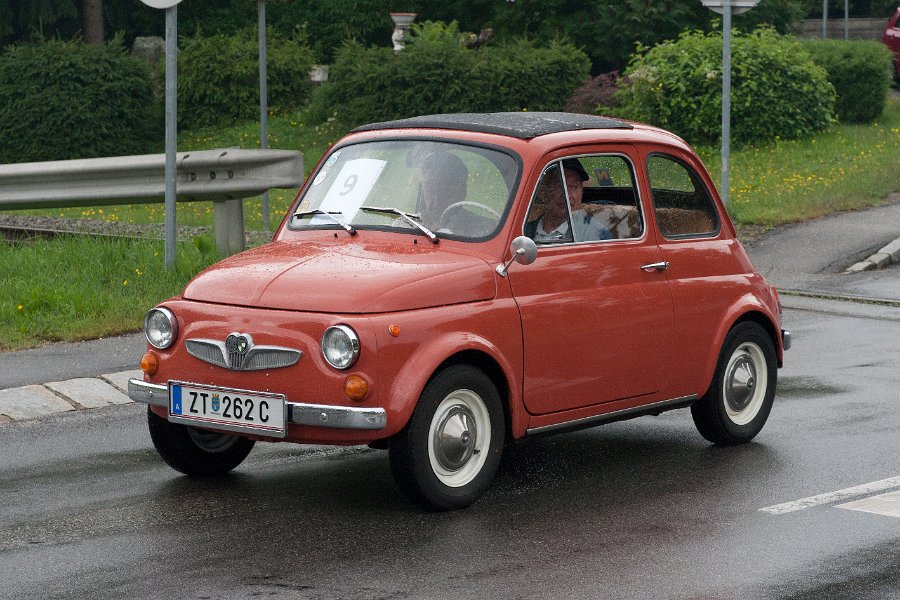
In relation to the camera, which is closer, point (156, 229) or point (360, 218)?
point (360, 218)

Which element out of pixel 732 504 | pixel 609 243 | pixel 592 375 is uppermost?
pixel 609 243

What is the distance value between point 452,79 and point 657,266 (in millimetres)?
21283

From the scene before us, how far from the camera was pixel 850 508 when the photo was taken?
6.79 meters

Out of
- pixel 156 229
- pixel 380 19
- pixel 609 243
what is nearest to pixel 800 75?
pixel 156 229

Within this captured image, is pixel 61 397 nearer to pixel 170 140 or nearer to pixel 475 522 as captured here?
pixel 170 140

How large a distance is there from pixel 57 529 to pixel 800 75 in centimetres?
2087

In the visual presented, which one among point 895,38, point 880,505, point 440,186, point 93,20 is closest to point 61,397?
point 440,186

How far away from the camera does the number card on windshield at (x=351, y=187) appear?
755 centimetres

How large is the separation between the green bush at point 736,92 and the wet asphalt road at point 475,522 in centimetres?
1626

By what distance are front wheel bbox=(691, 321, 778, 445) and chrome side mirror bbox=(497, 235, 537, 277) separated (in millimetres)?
1628

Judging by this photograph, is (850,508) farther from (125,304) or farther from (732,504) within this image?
(125,304)

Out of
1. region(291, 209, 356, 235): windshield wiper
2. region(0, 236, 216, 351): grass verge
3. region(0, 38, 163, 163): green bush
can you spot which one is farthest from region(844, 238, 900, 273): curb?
region(0, 38, 163, 163): green bush

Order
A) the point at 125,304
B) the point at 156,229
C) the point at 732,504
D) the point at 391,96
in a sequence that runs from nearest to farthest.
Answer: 1. the point at 732,504
2. the point at 125,304
3. the point at 156,229
4. the point at 391,96

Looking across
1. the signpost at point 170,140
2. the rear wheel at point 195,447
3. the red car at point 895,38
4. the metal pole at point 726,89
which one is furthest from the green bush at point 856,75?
the rear wheel at point 195,447
